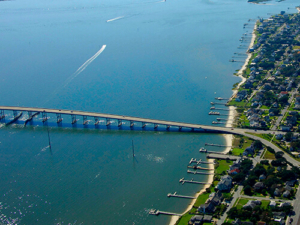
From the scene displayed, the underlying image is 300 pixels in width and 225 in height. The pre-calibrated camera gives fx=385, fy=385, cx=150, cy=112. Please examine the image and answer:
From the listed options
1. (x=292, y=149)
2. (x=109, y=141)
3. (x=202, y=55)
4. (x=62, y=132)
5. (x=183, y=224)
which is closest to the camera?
(x=183, y=224)

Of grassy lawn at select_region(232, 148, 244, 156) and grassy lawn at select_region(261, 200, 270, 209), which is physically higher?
grassy lawn at select_region(261, 200, 270, 209)

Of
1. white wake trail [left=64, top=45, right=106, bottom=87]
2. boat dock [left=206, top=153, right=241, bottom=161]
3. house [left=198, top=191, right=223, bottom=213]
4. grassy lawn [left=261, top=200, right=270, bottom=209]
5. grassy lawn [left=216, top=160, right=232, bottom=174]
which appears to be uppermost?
white wake trail [left=64, top=45, right=106, bottom=87]

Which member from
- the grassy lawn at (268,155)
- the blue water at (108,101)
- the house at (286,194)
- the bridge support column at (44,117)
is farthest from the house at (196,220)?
the bridge support column at (44,117)

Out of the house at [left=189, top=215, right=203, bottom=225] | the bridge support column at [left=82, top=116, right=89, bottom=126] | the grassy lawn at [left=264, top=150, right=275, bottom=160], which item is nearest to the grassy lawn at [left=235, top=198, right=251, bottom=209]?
the house at [left=189, top=215, right=203, bottom=225]

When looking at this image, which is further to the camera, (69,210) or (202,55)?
(202,55)

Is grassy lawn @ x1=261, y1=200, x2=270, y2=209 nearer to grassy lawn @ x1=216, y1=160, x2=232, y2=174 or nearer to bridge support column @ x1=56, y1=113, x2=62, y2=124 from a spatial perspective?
grassy lawn @ x1=216, y1=160, x2=232, y2=174

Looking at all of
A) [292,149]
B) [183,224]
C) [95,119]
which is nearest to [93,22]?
[95,119]

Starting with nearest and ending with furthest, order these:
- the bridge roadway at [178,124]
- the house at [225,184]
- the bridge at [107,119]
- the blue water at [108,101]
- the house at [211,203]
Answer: the house at [211,203], the house at [225,184], the blue water at [108,101], the bridge roadway at [178,124], the bridge at [107,119]

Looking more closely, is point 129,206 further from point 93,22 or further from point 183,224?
point 93,22

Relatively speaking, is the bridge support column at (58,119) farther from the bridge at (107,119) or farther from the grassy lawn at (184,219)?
the grassy lawn at (184,219)
